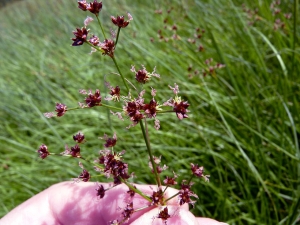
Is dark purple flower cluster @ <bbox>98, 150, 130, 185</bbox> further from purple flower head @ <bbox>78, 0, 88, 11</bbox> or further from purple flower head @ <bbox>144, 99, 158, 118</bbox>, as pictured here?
purple flower head @ <bbox>78, 0, 88, 11</bbox>

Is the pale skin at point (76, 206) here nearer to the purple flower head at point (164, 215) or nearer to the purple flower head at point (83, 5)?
the purple flower head at point (164, 215)

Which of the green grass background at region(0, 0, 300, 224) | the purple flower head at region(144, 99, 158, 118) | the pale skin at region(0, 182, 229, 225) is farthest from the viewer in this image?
the green grass background at region(0, 0, 300, 224)

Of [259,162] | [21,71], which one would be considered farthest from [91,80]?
[259,162]

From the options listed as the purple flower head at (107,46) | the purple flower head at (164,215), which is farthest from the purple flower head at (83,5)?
the purple flower head at (164,215)

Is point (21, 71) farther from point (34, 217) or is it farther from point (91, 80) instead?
point (34, 217)

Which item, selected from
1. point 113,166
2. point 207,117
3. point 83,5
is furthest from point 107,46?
point 207,117

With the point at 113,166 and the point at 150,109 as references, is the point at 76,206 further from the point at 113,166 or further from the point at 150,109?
the point at 150,109

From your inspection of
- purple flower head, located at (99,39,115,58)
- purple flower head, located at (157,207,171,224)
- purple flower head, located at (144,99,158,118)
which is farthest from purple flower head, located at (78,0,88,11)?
purple flower head, located at (157,207,171,224)

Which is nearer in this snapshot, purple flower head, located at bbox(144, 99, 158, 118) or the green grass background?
purple flower head, located at bbox(144, 99, 158, 118)

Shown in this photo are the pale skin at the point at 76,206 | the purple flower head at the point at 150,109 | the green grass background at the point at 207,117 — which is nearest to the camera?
the purple flower head at the point at 150,109
